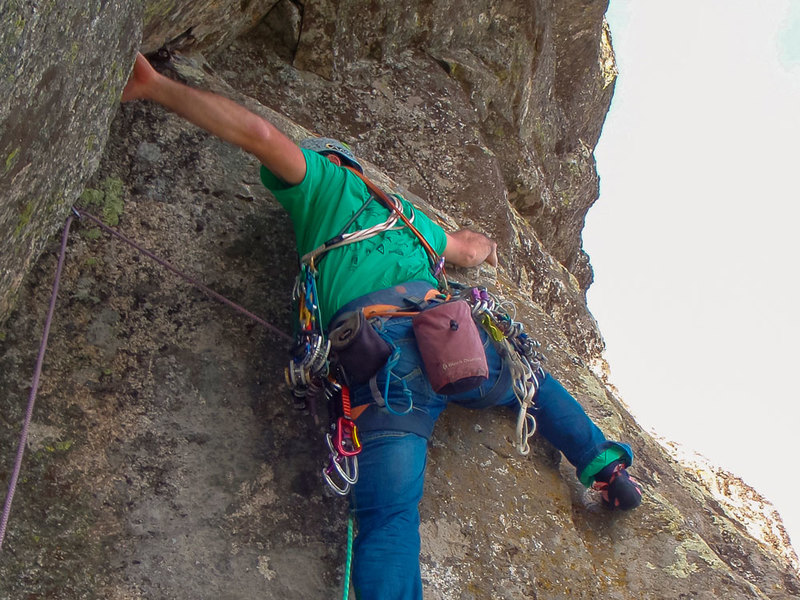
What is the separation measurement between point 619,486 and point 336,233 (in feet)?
7.56

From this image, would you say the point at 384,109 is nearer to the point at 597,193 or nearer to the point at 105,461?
the point at 105,461

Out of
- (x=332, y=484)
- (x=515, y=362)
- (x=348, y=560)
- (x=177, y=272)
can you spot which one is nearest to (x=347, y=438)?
(x=332, y=484)

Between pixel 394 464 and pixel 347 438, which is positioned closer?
pixel 394 464

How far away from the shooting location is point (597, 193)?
13.1 m

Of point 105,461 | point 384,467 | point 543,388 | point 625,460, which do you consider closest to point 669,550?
point 625,460

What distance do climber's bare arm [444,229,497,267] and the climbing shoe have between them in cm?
191

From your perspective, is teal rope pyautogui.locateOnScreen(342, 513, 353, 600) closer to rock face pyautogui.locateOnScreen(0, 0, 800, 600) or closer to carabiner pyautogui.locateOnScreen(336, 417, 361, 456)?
rock face pyautogui.locateOnScreen(0, 0, 800, 600)

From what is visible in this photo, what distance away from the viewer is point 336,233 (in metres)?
4.34

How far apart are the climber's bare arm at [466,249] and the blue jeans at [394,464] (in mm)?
1358

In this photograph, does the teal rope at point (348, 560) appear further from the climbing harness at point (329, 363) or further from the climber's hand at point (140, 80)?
the climber's hand at point (140, 80)

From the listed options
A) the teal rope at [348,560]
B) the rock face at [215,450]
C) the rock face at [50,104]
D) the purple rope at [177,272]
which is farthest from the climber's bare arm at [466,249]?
the rock face at [50,104]

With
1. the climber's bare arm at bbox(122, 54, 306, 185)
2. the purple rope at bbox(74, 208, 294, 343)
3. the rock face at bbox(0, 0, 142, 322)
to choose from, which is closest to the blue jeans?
the purple rope at bbox(74, 208, 294, 343)

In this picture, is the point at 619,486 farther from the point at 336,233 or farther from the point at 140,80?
the point at 140,80

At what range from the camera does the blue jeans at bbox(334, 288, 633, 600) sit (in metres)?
3.48
